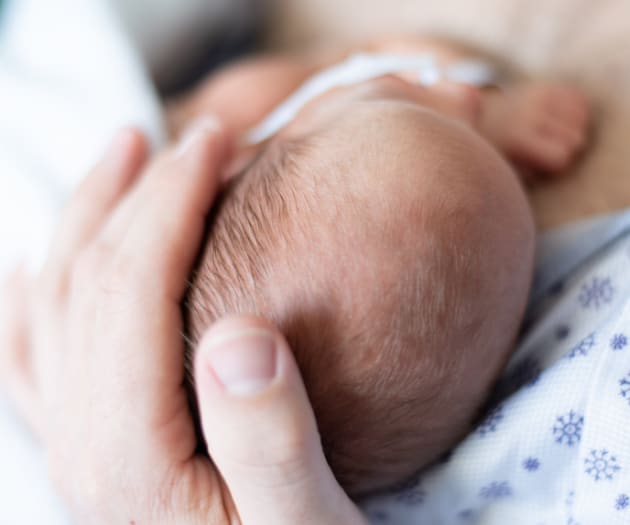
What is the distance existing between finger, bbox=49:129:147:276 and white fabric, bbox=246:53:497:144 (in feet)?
0.63

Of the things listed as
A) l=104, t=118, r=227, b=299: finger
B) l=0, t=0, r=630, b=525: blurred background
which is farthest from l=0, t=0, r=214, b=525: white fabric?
l=104, t=118, r=227, b=299: finger

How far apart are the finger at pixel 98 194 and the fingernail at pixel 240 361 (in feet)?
→ 1.59

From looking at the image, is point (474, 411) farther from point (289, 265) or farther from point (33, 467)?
point (33, 467)

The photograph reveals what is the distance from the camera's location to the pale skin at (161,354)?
45 centimetres

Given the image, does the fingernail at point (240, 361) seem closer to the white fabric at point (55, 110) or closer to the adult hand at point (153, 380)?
the adult hand at point (153, 380)

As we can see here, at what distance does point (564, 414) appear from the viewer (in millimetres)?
610

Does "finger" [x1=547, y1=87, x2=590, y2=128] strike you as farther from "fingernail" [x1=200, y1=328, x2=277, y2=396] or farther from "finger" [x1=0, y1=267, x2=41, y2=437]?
"finger" [x1=0, y1=267, x2=41, y2=437]

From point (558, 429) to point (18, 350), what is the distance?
756 mm

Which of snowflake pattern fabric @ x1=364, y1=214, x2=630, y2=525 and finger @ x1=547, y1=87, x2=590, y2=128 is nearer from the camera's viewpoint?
snowflake pattern fabric @ x1=364, y1=214, x2=630, y2=525

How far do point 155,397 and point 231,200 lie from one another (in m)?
0.21

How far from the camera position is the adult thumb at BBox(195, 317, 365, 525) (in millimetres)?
429

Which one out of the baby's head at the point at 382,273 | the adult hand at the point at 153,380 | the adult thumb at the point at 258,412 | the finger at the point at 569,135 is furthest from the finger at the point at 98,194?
the finger at the point at 569,135

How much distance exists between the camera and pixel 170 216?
2.18 ft

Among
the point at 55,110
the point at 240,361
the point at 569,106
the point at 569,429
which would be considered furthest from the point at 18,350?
the point at 569,106
